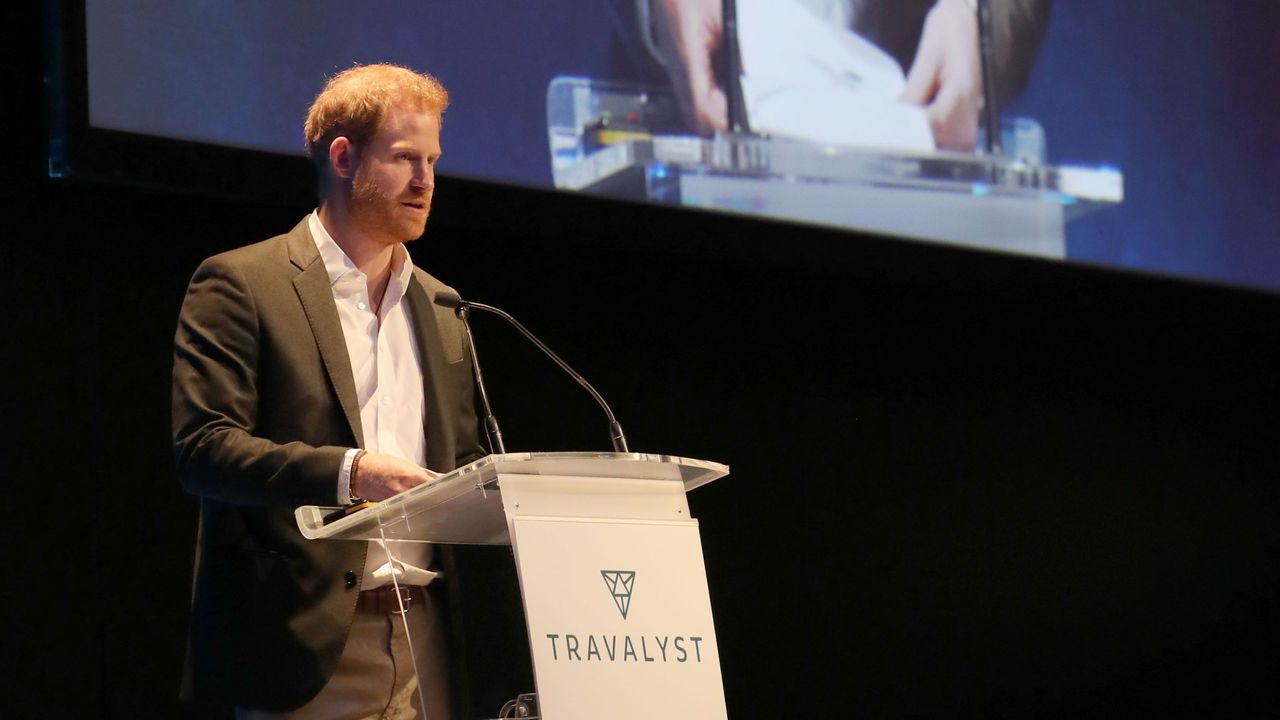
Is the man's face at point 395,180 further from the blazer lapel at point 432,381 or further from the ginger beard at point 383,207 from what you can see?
the blazer lapel at point 432,381

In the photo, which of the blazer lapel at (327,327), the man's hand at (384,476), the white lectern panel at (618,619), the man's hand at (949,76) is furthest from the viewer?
the man's hand at (949,76)

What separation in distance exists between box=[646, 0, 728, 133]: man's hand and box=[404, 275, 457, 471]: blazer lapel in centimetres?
157

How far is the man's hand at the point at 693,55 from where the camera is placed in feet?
12.4

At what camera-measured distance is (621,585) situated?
6.01ft

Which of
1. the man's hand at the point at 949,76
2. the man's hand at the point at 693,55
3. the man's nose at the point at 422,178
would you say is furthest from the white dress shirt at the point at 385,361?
the man's hand at the point at 949,76

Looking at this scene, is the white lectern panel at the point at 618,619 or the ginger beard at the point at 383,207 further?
the ginger beard at the point at 383,207

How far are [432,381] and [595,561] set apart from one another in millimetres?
576

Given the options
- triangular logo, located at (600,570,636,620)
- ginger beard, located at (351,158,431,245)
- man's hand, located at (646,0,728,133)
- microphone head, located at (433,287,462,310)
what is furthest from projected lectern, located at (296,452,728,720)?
man's hand, located at (646,0,728,133)

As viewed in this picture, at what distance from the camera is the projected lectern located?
5.74 ft

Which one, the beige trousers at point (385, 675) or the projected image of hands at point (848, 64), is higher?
the projected image of hands at point (848, 64)

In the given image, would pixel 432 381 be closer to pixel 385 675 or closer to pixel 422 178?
pixel 422 178

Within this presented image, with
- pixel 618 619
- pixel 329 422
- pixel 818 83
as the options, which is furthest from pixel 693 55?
pixel 618 619

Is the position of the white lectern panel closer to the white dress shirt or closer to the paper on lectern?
the white dress shirt

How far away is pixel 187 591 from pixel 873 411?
2097mm
